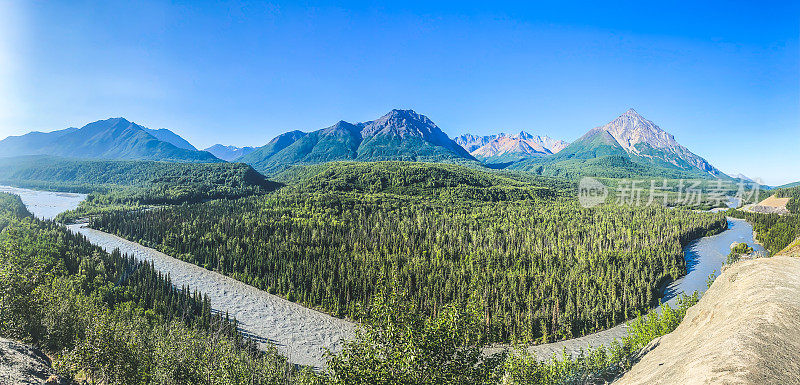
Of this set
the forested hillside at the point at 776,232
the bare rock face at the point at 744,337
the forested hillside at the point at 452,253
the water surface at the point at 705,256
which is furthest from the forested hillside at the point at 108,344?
the forested hillside at the point at 776,232

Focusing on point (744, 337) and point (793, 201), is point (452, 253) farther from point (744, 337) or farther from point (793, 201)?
point (793, 201)

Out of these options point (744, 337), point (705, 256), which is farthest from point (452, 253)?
point (705, 256)

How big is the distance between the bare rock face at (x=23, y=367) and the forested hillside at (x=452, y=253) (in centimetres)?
3049

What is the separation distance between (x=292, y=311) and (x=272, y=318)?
498 centimetres

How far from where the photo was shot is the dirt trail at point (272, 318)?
65500 millimetres

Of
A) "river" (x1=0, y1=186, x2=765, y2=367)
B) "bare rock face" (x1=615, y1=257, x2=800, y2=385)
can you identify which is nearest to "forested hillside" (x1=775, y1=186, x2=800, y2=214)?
"river" (x1=0, y1=186, x2=765, y2=367)

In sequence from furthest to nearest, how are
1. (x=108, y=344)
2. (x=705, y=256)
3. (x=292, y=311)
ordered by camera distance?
(x=705, y=256) → (x=292, y=311) → (x=108, y=344)

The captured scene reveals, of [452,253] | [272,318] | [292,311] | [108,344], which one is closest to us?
[108,344]

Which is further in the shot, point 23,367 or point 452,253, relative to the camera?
point 452,253

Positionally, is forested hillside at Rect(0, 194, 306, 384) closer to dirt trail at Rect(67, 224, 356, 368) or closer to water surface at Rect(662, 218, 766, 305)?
dirt trail at Rect(67, 224, 356, 368)

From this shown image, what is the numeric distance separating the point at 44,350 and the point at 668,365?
54860 mm

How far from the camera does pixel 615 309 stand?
242 ft

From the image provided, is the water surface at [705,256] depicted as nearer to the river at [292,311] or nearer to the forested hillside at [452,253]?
the river at [292,311]

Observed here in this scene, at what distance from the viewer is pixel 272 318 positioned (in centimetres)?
7738
